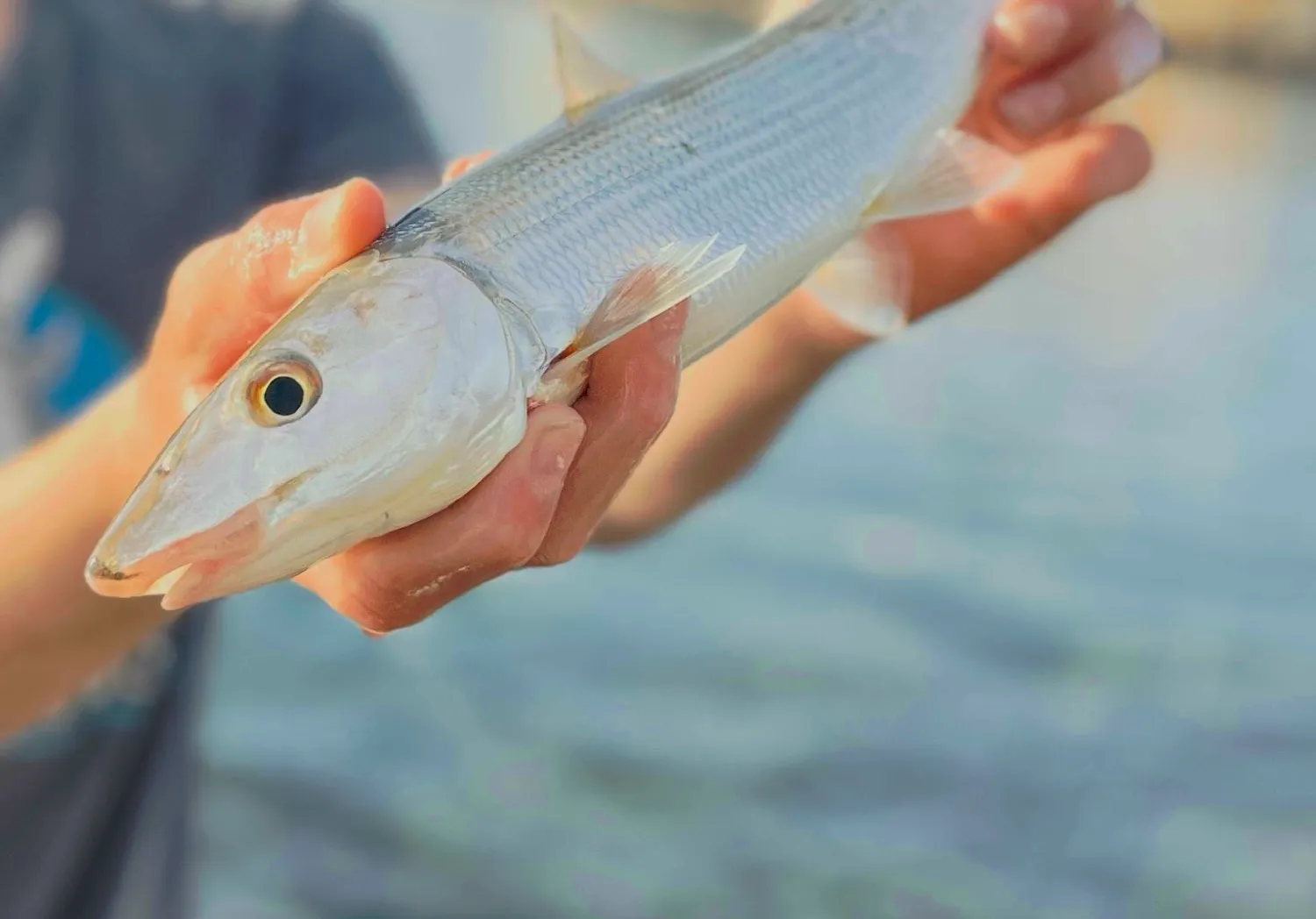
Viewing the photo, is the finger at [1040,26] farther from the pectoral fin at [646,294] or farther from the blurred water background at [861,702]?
the pectoral fin at [646,294]

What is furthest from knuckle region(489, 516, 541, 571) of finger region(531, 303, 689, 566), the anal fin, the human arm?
the human arm

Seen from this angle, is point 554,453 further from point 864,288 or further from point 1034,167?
point 1034,167

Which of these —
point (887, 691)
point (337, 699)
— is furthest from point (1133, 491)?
point (337, 699)

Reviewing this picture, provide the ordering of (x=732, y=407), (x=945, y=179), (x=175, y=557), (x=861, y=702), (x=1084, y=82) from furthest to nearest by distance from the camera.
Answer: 1. (x=861, y=702)
2. (x=732, y=407)
3. (x=1084, y=82)
4. (x=945, y=179)
5. (x=175, y=557)

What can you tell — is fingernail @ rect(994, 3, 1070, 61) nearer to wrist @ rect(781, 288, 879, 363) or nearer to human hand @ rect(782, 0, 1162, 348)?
human hand @ rect(782, 0, 1162, 348)

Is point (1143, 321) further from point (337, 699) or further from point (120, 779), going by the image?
point (120, 779)

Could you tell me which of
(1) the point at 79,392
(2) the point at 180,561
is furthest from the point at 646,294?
(1) the point at 79,392

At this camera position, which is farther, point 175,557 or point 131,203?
point 131,203
